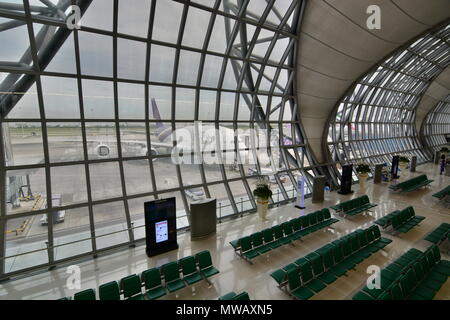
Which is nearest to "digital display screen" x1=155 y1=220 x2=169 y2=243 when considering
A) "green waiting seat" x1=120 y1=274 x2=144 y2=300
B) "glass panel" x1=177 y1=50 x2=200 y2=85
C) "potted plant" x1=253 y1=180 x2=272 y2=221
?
"green waiting seat" x1=120 y1=274 x2=144 y2=300

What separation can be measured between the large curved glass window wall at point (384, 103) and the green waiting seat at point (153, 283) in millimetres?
15882

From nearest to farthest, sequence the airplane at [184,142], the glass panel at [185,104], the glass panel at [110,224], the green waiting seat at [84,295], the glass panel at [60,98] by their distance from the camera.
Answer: the green waiting seat at [84,295] → the glass panel at [60,98] → the glass panel at [110,224] → the airplane at [184,142] → the glass panel at [185,104]

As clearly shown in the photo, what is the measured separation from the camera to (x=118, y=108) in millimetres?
8938

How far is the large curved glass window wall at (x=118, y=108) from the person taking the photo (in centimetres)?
718

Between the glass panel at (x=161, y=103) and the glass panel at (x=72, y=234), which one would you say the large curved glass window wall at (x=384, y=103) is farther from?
the glass panel at (x=72, y=234)

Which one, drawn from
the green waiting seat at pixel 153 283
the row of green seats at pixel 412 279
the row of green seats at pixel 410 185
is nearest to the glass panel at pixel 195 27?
the green waiting seat at pixel 153 283

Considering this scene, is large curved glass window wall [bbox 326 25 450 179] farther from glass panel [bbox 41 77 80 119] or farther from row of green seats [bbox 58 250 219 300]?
glass panel [bbox 41 77 80 119]

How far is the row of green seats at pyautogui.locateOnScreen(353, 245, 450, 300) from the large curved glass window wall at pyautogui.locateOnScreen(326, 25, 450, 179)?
1125 centimetres

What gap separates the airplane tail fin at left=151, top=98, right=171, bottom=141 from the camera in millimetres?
9812

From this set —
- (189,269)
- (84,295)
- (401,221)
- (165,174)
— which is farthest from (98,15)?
(401,221)

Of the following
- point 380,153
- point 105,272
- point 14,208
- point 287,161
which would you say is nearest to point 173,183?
point 105,272

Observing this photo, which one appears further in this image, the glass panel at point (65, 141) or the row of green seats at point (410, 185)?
the row of green seats at point (410, 185)
